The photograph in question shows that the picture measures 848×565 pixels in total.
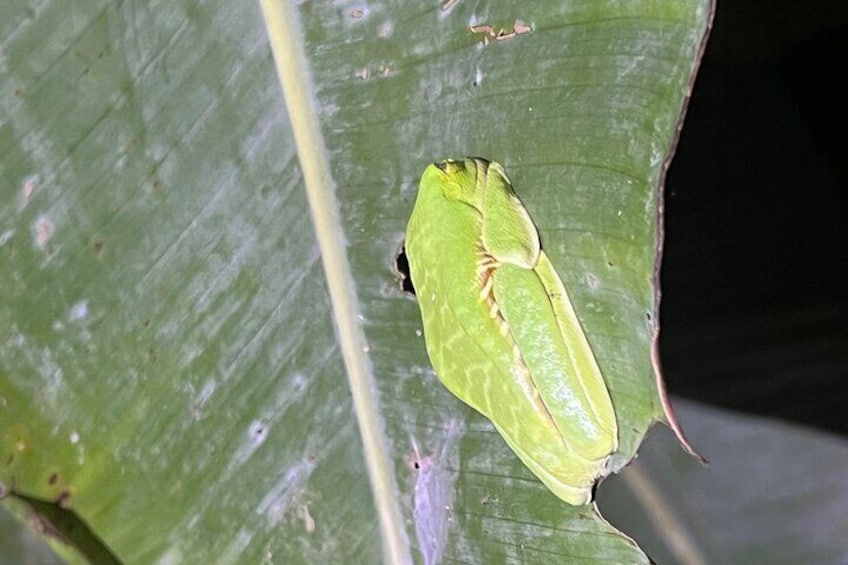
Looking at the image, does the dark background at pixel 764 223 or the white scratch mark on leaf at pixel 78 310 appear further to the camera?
the dark background at pixel 764 223

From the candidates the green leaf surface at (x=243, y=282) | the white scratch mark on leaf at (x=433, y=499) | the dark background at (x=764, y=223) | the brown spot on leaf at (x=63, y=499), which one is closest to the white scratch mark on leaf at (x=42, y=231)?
the green leaf surface at (x=243, y=282)

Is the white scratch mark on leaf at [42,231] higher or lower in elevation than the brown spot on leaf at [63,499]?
higher

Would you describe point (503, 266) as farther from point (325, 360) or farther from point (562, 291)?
point (325, 360)

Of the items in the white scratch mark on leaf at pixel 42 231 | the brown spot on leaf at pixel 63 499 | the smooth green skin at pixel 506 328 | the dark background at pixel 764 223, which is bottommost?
the dark background at pixel 764 223

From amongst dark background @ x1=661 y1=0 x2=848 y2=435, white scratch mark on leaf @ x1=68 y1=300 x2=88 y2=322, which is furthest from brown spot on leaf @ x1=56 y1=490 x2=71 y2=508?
dark background @ x1=661 y1=0 x2=848 y2=435

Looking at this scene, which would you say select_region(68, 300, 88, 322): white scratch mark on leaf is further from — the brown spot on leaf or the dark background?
the dark background

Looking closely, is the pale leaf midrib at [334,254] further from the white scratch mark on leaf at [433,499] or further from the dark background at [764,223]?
the dark background at [764,223]

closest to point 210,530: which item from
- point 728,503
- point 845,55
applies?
point 728,503
